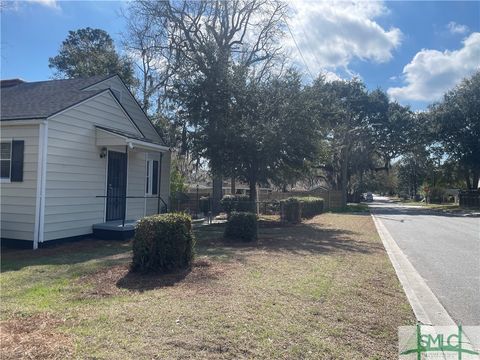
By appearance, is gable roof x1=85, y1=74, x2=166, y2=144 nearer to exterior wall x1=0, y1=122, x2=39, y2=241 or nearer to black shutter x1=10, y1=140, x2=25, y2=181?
exterior wall x1=0, y1=122, x2=39, y2=241

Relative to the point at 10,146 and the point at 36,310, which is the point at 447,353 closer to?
the point at 36,310

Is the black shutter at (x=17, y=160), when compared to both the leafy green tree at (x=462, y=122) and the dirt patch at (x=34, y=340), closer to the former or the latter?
the dirt patch at (x=34, y=340)

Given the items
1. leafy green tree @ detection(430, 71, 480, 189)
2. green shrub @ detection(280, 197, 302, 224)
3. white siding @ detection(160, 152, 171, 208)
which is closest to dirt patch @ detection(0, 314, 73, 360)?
white siding @ detection(160, 152, 171, 208)

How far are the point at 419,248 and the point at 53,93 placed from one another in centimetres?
1212

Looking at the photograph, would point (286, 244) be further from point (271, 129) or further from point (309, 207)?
point (309, 207)

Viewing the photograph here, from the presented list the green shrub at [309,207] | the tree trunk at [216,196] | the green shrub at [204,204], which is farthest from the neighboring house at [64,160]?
the green shrub at [309,207]

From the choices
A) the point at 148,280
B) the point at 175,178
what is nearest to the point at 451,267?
the point at 148,280

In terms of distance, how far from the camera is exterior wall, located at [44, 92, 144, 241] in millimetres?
10836

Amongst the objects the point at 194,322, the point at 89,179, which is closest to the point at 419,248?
the point at 194,322

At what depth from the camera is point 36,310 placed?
503cm

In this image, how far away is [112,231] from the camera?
40.2 ft

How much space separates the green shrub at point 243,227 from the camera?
39.0 feet

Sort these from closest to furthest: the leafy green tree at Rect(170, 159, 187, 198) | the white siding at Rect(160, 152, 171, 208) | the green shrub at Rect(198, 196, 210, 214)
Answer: the white siding at Rect(160, 152, 171, 208) < the green shrub at Rect(198, 196, 210, 214) < the leafy green tree at Rect(170, 159, 187, 198)

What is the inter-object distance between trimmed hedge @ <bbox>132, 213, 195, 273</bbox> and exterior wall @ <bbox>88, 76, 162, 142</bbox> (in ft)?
28.0
